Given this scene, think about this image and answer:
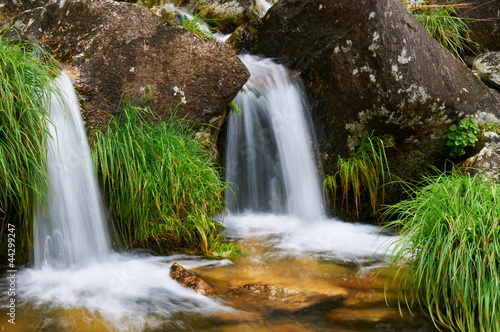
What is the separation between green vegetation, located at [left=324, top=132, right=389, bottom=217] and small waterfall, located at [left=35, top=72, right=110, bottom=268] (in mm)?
2593

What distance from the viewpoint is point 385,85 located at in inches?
188

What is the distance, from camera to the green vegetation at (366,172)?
484 centimetres

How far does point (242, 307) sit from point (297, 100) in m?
2.90

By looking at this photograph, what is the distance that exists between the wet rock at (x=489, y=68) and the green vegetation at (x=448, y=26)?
44cm

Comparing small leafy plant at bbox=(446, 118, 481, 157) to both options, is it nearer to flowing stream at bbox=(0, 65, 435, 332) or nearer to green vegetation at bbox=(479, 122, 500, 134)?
green vegetation at bbox=(479, 122, 500, 134)

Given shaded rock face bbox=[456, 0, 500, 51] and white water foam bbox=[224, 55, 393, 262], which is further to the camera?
shaded rock face bbox=[456, 0, 500, 51]

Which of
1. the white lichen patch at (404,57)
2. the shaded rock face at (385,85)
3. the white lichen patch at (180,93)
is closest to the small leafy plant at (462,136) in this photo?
the shaded rock face at (385,85)

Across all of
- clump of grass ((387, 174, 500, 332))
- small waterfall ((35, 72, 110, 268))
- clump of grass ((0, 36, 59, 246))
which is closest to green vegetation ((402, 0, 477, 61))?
clump of grass ((387, 174, 500, 332))

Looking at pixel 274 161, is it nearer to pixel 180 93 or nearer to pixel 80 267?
pixel 180 93

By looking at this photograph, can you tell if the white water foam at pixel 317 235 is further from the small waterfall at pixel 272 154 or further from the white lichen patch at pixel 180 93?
the white lichen patch at pixel 180 93

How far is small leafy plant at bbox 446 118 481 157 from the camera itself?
4.82m

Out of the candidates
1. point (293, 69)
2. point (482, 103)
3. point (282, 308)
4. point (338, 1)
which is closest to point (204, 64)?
point (293, 69)

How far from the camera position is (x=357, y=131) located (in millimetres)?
4957

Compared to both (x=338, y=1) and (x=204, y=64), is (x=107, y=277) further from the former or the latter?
(x=338, y=1)
